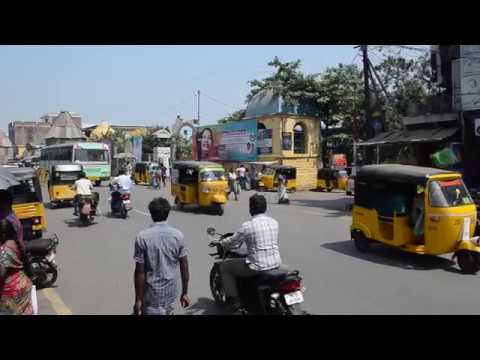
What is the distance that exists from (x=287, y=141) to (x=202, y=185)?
1560cm

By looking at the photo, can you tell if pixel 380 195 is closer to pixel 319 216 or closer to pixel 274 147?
pixel 319 216

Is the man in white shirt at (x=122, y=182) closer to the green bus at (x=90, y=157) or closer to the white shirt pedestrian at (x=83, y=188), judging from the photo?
the white shirt pedestrian at (x=83, y=188)

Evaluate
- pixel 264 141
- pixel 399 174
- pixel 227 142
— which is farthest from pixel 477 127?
pixel 227 142

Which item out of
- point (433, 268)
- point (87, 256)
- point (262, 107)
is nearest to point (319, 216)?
point (433, 268)

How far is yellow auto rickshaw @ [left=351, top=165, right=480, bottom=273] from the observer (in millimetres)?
7832

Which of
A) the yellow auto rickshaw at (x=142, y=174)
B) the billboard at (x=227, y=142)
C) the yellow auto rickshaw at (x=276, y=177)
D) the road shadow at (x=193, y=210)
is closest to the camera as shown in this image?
the road shadow at (x=193, y=210)

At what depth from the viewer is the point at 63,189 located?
17953 mm

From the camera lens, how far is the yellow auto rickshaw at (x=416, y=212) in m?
7.83

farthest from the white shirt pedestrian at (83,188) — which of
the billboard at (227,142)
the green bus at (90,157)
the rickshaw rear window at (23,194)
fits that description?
the billboard at (227,142)

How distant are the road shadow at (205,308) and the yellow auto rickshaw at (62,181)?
13.2 meters

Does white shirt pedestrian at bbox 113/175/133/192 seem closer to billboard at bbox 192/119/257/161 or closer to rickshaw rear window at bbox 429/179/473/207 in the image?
rickshaw rear window at bbox 429/179/473/207

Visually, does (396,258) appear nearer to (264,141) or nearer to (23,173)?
(23,173)
